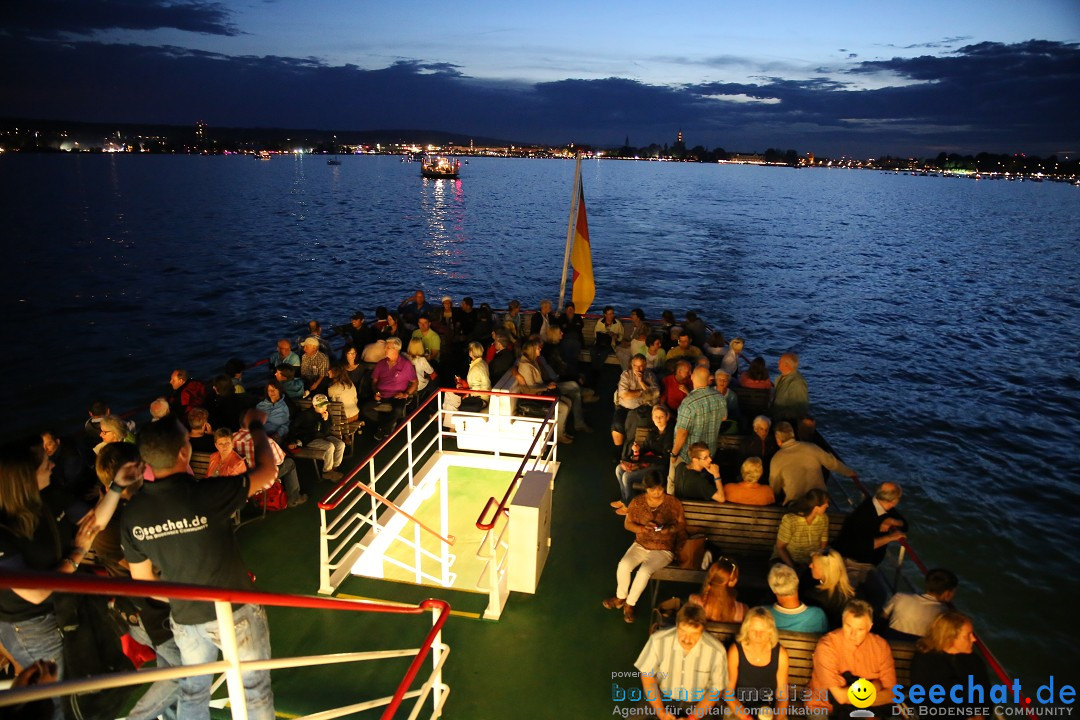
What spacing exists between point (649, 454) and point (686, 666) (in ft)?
11.7

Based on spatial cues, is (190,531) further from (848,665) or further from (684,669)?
(848,665)

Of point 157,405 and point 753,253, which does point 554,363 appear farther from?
point 753,253

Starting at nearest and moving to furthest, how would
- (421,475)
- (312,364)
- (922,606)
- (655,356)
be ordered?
(922,606), (421,475), (312,364), (655,356)

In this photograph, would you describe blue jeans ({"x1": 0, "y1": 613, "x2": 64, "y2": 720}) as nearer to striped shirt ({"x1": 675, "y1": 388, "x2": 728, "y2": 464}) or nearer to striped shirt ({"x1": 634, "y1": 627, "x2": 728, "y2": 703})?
striped shirt ({"x1": 634, "y1": 627, "x2": 728, "y2": 703})

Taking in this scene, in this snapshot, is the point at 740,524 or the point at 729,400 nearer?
the point at 740,524

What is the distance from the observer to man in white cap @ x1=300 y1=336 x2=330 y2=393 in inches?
393

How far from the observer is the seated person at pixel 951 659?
4.37 m

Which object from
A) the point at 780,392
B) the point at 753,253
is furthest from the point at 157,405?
the point at 753,253

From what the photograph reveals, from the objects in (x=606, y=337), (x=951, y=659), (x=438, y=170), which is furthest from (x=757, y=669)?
(x=438, y=170)

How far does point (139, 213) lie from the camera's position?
6931cm

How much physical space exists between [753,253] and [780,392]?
45.5m

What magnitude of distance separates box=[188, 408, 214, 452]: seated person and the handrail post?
6.05 m

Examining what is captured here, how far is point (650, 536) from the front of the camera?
6.24m

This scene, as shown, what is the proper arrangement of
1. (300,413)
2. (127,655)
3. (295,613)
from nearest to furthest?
(127,655), (295,613), (300,413)
